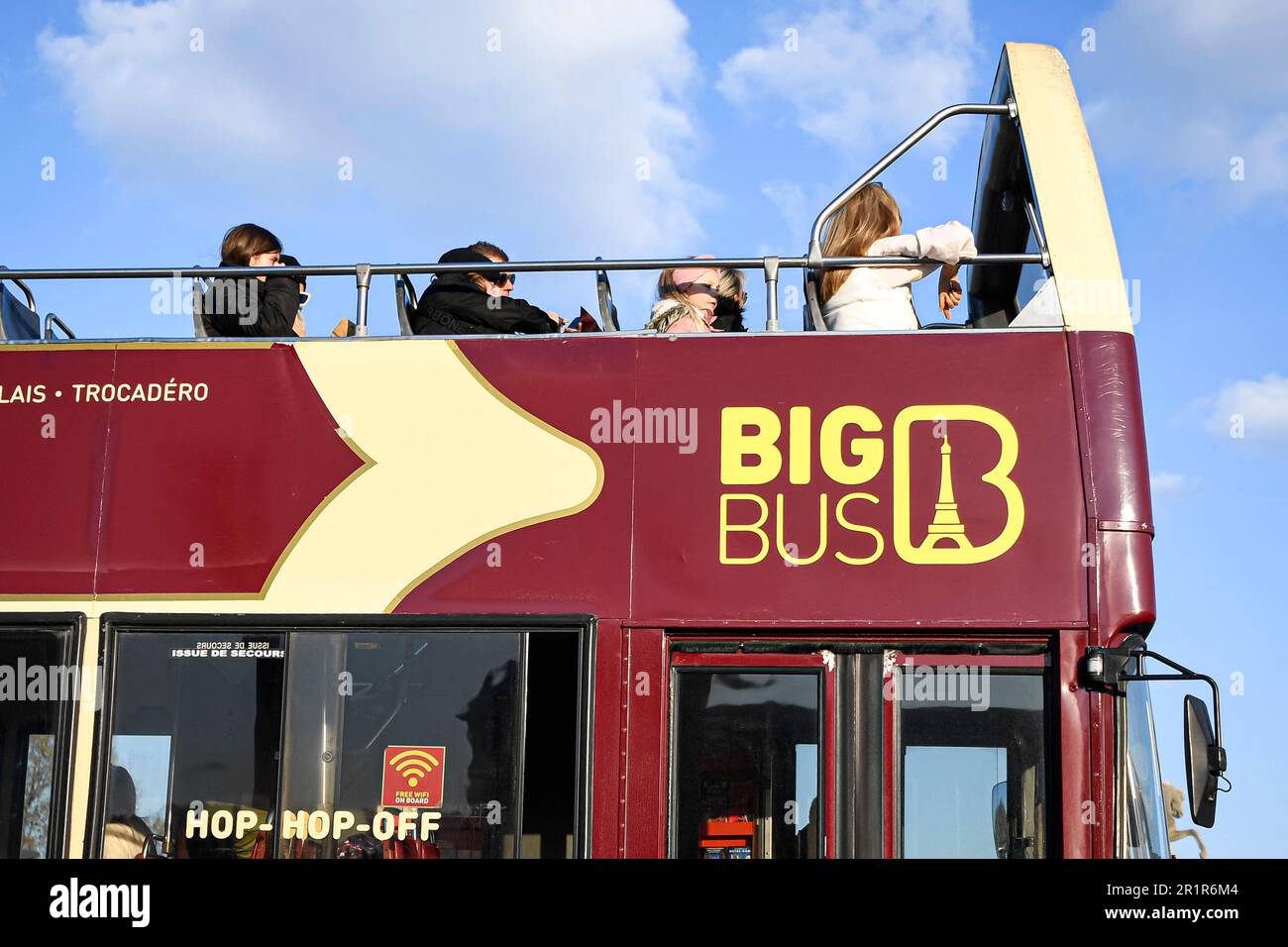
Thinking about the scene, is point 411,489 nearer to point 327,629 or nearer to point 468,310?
point 327,629

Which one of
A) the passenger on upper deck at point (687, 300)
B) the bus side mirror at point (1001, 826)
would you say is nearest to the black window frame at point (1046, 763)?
the bus side mirror at point (1001, 826)

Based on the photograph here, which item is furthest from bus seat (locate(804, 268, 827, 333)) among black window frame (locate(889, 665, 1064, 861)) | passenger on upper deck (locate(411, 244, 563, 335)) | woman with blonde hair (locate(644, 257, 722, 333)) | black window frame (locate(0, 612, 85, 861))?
black window frame (locate(0, 612, 85, 861))

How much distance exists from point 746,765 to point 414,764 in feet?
4.44

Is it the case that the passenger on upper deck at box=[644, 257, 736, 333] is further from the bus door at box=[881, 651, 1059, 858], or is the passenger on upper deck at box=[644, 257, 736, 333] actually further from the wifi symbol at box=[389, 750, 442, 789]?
the wifi symbol at box=[389, 750, 442, 789]

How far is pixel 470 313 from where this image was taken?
6953 millimetres

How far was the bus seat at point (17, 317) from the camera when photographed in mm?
7426

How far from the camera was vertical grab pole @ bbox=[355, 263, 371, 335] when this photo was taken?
6.78 meters

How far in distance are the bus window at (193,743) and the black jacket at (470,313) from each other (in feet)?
5.55

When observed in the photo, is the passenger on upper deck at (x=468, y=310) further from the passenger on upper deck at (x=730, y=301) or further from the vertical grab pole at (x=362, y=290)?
the passenger on upper deck at (x=730, y=301)

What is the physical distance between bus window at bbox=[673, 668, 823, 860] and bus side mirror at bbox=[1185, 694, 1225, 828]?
4.60 feet
